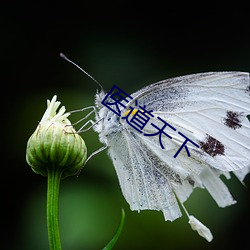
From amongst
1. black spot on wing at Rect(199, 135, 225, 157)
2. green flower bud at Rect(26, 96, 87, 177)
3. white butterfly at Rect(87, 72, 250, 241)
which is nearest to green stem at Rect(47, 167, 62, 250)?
green flower bud at Rect(26, 96, 87, 177)

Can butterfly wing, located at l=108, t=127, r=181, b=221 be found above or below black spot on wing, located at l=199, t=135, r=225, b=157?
below

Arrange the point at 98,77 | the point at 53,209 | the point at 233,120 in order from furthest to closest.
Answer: the point at 98,77 → the point at 233,120 → the point at 53,209

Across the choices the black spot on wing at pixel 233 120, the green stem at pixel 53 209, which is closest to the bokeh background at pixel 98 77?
the black spot on wing at pixel 233 120

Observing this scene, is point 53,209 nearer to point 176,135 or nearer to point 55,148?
point 55,148

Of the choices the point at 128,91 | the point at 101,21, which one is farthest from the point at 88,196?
the point at 101,21

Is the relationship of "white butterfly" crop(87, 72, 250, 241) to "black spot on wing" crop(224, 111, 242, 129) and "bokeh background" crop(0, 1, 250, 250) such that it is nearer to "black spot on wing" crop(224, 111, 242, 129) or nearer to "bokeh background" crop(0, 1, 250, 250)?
"black spot on wing" crop(224, 111, 242, 129)

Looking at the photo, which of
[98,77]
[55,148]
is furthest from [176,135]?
[98,77]

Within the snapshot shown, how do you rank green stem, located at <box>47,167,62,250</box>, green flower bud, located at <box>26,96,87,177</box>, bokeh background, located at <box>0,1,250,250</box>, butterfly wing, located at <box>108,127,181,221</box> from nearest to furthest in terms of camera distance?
green stem, located at <box>47,167,62,250</box>
green flower bud, located at <box>26,96,87,177</box>
butterfly wing, located at <box>108,127,181,221</box>
bokeh background, located at <box>0,1,250,250</box>

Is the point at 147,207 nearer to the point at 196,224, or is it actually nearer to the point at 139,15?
the point at 196,224
